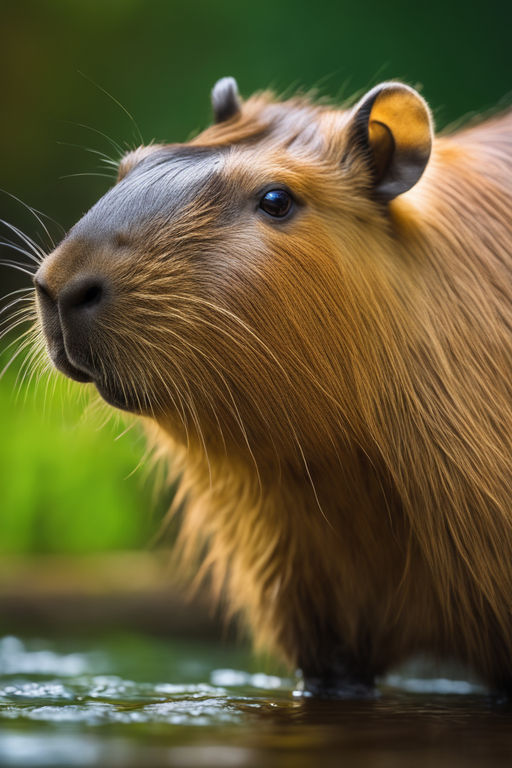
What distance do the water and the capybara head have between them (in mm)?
574

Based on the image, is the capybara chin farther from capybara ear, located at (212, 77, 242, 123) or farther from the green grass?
the green grass

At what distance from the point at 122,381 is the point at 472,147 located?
1.13m

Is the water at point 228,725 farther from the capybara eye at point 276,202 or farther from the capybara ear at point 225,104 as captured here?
the capybara ear at point 225,104

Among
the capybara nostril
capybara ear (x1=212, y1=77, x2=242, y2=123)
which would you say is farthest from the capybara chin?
capybara ear (x1=212, y1=77, x2=242, y2=123)

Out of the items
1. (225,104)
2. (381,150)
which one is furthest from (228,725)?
(225,104)

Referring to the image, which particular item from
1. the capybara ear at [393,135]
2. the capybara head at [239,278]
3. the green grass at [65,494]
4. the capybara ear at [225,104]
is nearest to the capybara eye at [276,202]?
the capybara head at [239,278]

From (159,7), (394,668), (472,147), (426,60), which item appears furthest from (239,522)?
(159,7)

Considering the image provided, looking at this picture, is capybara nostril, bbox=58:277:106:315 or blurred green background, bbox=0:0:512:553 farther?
blurred green background, bbox=0:0:512:553

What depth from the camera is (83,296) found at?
214 cm

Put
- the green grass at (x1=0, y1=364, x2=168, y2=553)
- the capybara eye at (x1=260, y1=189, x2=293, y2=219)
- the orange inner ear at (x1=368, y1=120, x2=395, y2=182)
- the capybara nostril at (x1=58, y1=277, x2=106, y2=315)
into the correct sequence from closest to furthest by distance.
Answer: the capybara nostril at (x1=58, y1=277, x2=106, y2=315) → the capybara eye at (x1=260, y1=189, x2=293, y2=219) → the orange inner ear at (x1=368, y1=120, x2=395, y2=182) → the green grass at (x1=0, y1=364, x2=168, y2=553)

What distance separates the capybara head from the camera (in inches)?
85.5

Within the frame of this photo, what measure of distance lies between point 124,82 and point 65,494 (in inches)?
92.1

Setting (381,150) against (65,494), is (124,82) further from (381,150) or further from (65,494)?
(381,150)

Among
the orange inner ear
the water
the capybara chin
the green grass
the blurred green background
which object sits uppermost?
the blurred green background
